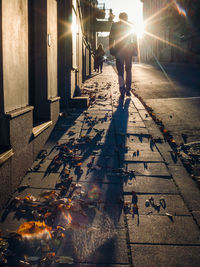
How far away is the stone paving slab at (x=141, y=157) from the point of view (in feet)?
13.4

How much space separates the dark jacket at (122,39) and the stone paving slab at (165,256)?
7.03 meters

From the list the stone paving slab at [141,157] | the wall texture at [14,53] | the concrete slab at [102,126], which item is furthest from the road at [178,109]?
the wall texture at [14,53]

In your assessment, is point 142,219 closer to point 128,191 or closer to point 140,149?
point 128,191

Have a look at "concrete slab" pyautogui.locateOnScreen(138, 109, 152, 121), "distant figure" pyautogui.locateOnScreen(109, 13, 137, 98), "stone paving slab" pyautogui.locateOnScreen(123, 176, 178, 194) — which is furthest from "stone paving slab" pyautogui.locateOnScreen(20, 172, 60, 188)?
"distant figure" pyautogui.locateOnScreen(109, 13, 137, 98)

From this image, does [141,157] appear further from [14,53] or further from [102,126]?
[14,53]

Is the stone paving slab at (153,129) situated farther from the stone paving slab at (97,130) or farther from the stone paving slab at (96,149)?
the stone paving slab at (96,149)

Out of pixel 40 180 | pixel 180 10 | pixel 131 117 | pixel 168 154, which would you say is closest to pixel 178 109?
pixel 131 117

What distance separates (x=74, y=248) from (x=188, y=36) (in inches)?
1369

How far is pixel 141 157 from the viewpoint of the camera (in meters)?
4.21

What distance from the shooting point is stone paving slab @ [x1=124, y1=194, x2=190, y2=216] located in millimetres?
2762

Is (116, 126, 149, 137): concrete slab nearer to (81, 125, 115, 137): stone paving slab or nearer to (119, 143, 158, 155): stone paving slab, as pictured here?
(81, 125, 115, 137): stone paving slab

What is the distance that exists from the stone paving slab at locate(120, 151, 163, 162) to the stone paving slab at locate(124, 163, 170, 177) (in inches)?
5.9

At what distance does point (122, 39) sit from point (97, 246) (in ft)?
23.7

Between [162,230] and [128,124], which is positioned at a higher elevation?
[128,124]
